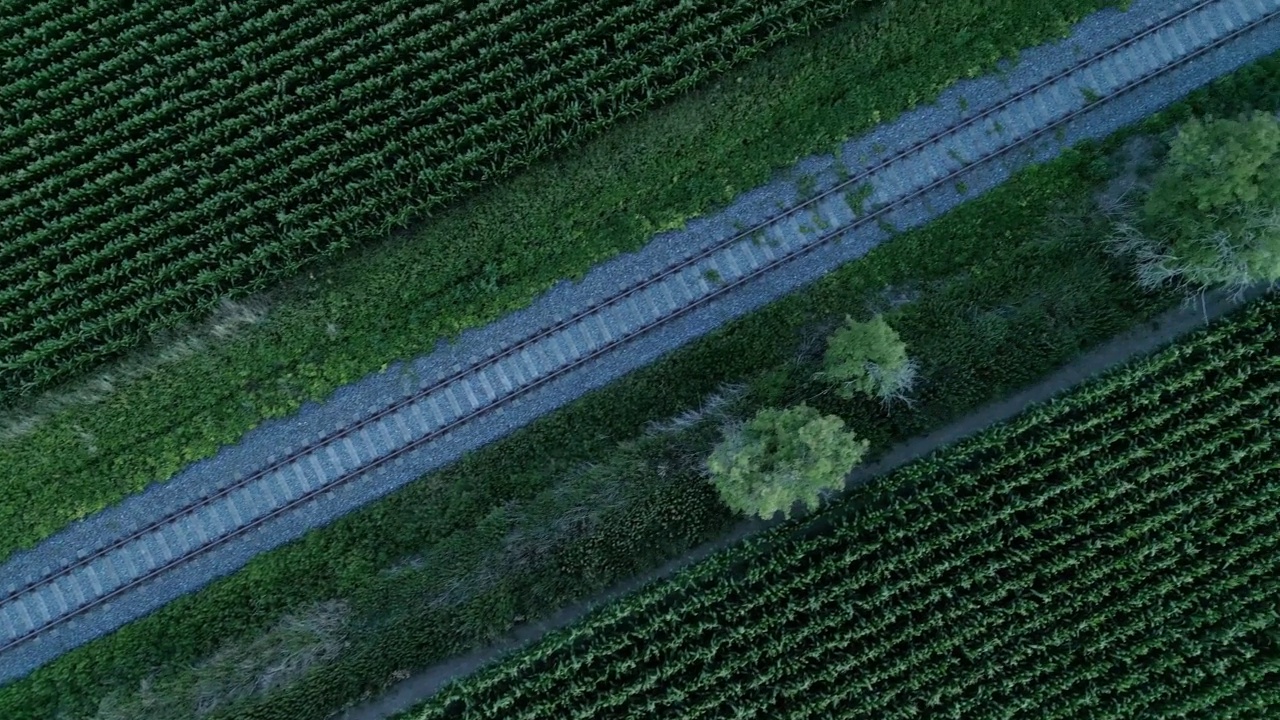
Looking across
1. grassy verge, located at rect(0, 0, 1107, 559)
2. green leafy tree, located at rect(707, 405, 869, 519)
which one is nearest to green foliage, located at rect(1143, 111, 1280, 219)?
grassy verge, located at rect(0, 0, 1107, 559)

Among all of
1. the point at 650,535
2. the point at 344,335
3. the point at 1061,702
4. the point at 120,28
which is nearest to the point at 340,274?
the point at 344,335

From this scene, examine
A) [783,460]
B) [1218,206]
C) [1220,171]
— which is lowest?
[783,460]

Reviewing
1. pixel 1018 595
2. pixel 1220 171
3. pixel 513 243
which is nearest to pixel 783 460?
pixel 1018 595

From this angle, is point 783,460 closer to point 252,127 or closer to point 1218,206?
point 1218,206

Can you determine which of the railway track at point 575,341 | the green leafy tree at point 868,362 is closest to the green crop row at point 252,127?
the railway track at point 575,341

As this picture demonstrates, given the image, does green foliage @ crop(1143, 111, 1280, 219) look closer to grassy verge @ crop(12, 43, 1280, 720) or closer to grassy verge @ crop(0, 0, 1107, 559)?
grassy verge @ crop(12, 43, 1280, 720)

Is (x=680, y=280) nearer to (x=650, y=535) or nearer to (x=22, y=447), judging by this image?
(x=650, y=535)
